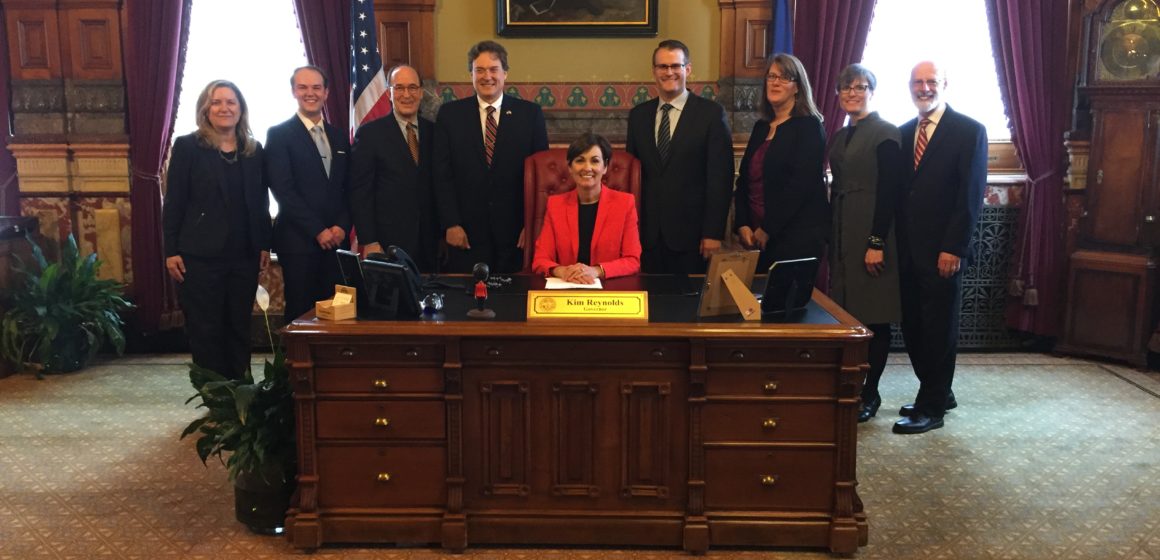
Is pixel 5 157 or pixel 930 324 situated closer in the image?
pixel 930 324

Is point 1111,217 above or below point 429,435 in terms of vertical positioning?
above

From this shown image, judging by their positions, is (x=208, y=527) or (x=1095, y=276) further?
(x=1095, y=276)

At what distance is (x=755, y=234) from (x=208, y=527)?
8.57 ft

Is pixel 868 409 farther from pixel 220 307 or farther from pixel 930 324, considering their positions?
pixel 220 307

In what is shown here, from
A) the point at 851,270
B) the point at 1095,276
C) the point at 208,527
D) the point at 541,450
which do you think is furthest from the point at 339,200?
the point at 1095,276

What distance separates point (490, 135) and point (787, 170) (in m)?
1.36

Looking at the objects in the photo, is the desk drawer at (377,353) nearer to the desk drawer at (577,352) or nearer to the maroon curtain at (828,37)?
the desk drawer at (577,352)

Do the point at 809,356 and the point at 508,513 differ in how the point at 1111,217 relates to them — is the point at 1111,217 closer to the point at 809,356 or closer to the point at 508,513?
the point at 809,356

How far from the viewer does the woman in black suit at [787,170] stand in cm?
429

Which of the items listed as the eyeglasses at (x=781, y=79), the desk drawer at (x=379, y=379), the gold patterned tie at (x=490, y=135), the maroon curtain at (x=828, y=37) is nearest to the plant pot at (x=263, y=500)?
the desk drawer at (x=379, y=379)

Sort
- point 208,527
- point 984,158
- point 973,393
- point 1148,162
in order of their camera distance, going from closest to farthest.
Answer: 1. point 208,527
2. point 984,158
3. point 973,393
4. point 1148,162

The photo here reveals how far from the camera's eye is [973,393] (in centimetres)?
522

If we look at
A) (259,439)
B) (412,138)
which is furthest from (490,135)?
(259,439)

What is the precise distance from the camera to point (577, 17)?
5824 millimetres
